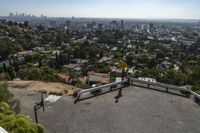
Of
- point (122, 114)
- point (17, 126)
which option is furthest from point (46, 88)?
point (17, 126)

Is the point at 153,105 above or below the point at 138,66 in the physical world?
above

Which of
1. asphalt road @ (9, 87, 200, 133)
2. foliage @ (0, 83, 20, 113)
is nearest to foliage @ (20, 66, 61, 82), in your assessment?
asphalt road @ (9, 87, 200, 133)

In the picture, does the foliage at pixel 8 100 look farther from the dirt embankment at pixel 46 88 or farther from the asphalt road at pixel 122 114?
the dirt embankment at pixel 46 88

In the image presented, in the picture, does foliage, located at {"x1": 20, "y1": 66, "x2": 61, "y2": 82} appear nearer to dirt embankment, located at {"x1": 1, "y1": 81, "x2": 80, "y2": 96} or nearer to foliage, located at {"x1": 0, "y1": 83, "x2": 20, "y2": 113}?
dirt embankment, located at {"x1": 1, "y1": 81, "x2": 80, "y2": 96}

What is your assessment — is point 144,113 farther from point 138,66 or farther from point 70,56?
point 70,56

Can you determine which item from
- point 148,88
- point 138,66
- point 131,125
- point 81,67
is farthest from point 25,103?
point 138,66

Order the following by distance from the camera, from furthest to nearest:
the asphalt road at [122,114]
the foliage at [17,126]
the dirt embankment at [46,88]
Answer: the dirt embankment at [46,88]
the asphalt road at [122,114]
the foliage at [17,126]

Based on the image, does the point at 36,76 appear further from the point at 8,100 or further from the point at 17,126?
the point at 17,126

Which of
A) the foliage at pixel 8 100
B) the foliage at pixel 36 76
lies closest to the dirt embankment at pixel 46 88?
the foliage at pixel 8 100
